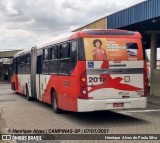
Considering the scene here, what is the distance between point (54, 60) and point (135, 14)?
7750mm

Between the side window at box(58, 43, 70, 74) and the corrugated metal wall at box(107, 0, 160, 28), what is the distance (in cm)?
674

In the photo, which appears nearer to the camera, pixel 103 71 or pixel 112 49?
pixel 103 71

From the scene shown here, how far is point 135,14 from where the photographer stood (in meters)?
21.8

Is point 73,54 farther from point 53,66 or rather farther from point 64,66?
point 53,66

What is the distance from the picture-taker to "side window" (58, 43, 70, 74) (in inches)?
541

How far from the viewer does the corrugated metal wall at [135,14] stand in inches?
774

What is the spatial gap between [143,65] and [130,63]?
18.7 inches

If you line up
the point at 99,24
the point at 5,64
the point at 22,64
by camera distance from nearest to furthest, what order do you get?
the point at 22,64 → the point at 99,24 → the point at 5,64

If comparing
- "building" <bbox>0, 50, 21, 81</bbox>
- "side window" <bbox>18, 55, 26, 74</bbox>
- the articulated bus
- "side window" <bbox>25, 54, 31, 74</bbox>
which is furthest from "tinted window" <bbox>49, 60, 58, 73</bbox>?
"building" <bbox>0, 50, 21, 81</bbox>

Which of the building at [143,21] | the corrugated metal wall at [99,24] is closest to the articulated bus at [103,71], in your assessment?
the building at [143,21]

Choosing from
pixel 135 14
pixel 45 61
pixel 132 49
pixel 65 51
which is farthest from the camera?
pixel 135 14

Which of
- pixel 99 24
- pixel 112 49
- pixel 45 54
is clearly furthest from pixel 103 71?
pixel 99 24

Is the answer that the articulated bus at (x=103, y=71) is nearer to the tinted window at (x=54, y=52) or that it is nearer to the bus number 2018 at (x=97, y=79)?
the bus number 2018 at (x=97, y=79)

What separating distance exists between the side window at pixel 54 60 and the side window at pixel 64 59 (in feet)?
1.92
